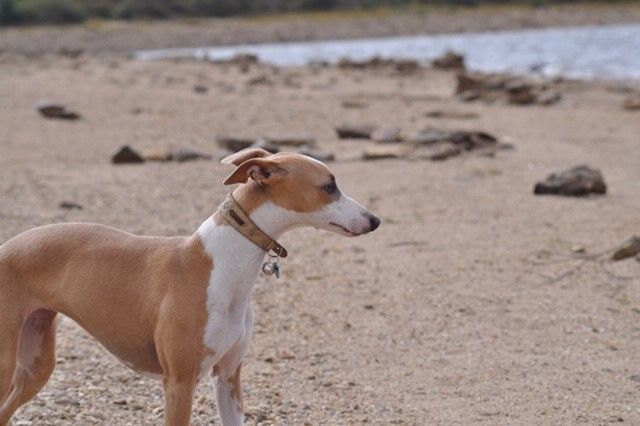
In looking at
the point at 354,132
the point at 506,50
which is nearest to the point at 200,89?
the point at 354,132

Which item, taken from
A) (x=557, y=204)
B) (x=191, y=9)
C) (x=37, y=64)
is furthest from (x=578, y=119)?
(x=191, y=9)

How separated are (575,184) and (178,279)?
27.2 feet

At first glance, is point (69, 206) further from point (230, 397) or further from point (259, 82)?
point (259, 82)

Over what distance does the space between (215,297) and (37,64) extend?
3141cm

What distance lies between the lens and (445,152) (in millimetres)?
15305

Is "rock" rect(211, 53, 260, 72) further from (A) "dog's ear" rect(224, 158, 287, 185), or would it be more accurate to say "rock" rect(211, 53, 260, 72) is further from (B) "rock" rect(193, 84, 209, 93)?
(A) "dog's ear" rect(224, 158, 287, 185)

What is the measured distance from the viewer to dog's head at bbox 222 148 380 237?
478cm

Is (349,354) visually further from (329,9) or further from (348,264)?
(329,9)

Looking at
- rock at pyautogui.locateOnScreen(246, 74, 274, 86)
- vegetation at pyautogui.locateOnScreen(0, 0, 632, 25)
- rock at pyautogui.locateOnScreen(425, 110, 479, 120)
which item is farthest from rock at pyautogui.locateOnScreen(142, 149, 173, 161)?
vegetation at pyautogui.locateOnScreen(0, 0, 632, 25)

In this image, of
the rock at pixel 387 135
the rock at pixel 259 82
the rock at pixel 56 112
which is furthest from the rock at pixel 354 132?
the rock at pixel 259 82

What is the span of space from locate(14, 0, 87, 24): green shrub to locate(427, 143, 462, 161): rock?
5872 centimetres

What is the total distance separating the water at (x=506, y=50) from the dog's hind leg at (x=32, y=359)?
2761cm

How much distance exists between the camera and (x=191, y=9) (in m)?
82.7

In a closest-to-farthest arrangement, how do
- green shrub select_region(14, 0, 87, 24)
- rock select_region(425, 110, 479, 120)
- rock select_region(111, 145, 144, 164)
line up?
rock select_region(111, 145, 144, 164) < rock select_region(425, 110, 479, 120) < green shrub select_region(14, 0, 87, 24)
